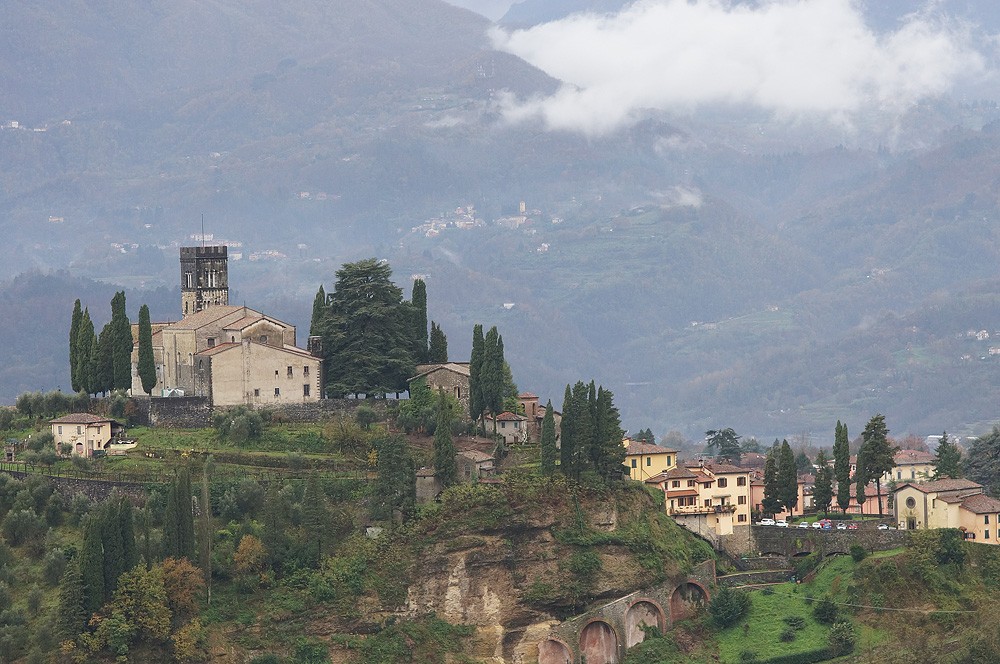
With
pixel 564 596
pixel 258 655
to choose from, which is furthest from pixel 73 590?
pixel 564 596

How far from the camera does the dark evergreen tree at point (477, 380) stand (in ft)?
336

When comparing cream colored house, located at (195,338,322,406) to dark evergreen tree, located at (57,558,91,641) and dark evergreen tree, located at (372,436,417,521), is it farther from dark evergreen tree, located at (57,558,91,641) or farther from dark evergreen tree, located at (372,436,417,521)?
dark evergreen tree, located at (57,558,91,641)

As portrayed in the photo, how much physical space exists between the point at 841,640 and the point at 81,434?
37.4 m

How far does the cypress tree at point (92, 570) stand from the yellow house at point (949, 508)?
130 feet

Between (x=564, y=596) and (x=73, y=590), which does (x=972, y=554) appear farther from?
(x=73, y=590)

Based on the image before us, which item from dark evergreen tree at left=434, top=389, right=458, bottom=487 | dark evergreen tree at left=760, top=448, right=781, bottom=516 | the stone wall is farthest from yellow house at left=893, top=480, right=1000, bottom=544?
the stone wall

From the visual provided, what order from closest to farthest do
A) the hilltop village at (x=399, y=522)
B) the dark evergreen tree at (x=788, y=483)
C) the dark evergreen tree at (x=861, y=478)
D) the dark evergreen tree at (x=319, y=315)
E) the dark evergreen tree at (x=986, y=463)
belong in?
1. the hilltop village at (x=399, y=522)
2. the dark evergreen tree at (x=861, y=478)
3. the dark evergreen tree at (x=788, y=483)
4. the dark evergreen tree at (x=319, y=315)
5. the dark evergreen tree at (x=986, y=463)

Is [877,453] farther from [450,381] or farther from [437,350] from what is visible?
[437,350]

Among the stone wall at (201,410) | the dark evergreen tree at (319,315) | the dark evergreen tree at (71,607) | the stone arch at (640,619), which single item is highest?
the dark evergreen tree at (319,315)

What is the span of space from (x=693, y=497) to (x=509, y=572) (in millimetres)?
13051

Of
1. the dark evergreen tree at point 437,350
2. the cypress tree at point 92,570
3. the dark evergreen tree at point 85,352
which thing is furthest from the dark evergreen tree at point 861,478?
the cypress tree at point 92,570

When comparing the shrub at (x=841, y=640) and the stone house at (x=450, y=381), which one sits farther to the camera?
the stone house at (x=450, y=381)

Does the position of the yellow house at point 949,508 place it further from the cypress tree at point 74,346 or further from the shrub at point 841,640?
the cypress tree at point 74,346

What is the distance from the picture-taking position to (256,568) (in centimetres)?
8606
